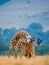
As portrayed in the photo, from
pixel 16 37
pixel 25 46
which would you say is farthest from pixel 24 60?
pixel 16 37

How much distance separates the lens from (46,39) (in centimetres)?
412

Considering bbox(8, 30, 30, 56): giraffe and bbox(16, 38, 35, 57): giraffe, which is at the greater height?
bbox(8, 30, 30, 56): giraffe

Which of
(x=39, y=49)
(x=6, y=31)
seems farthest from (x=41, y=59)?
(x=6, y=31)

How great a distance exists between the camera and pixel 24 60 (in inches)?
151

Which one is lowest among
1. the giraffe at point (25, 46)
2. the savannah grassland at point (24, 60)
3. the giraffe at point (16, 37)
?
the savannah grassland at point (24, 60)

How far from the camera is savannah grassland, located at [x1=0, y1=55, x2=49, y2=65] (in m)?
3.74

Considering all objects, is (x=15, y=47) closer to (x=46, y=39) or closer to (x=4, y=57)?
(x=4, y=57)

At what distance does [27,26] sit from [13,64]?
783 mm

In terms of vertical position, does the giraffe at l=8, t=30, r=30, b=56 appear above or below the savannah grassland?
above

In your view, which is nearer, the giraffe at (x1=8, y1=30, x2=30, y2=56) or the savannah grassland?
the savannah grassland

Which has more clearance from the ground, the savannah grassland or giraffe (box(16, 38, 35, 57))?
giraffe (box(16, 38, 35, 57))

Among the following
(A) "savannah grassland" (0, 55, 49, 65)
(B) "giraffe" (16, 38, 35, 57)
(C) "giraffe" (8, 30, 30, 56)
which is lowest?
(A) "savannah grassland" (0, 55, 49, 65)

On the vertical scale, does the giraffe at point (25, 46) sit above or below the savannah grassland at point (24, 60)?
above

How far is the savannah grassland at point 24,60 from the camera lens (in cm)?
374
